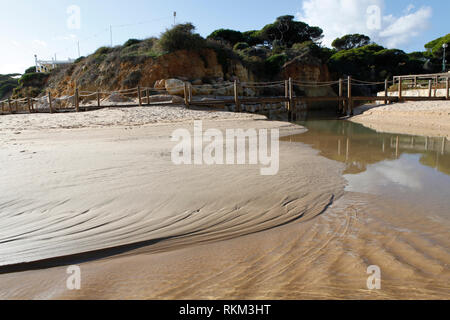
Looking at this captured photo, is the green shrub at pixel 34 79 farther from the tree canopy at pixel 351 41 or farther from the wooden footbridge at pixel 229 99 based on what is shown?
the tree canopy at pixel 351 41

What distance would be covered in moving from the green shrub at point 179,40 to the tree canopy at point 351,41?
28.8m

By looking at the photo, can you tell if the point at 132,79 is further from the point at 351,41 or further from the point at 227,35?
the point at 351,41

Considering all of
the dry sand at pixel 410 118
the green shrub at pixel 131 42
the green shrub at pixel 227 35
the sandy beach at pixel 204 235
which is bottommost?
the sandy beach at pixel 204 235

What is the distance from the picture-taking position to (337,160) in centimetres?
564

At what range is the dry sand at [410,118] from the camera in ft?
38.9

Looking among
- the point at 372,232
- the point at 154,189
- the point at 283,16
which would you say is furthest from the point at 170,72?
the point at 283,16

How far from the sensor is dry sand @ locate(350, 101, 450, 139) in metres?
11.8

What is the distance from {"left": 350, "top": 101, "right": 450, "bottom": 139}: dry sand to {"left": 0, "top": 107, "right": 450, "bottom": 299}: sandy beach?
9731 mm

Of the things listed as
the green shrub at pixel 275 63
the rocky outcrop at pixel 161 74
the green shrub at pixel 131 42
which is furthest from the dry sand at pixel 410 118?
the green shrub at pixel 131 42

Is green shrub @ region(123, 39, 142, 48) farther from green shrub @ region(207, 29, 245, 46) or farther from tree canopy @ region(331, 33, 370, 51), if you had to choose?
tree canopy @ region(331, 33, 370, 51)

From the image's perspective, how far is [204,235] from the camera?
2.45 m

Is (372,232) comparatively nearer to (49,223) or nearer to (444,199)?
(444,199)

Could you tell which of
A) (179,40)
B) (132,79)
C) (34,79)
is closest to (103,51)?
(132,79)

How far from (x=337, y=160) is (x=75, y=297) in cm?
501
